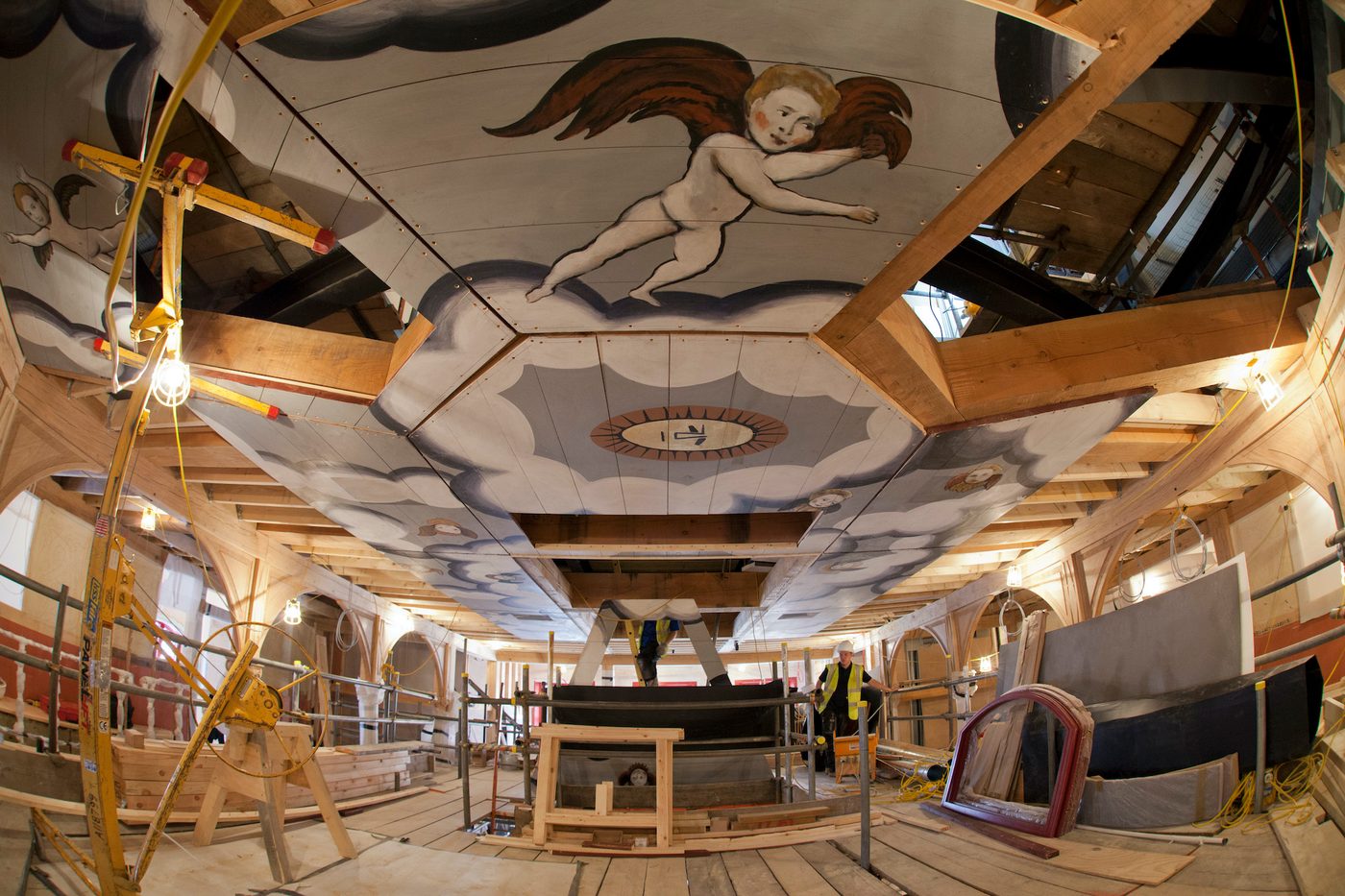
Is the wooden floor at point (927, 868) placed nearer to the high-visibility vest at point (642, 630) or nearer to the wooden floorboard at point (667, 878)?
the wooden floorboard at point (667, 878)

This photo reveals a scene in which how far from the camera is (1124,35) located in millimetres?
2443

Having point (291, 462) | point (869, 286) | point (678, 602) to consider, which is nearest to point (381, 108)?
point (869, 286)

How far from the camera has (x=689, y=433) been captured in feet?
17.0

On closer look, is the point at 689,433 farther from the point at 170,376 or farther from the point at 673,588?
the point at 673,588

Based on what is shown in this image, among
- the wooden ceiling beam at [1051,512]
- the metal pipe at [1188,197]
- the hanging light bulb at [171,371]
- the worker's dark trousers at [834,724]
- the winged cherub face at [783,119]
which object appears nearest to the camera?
the winged cherub face at [783,119]

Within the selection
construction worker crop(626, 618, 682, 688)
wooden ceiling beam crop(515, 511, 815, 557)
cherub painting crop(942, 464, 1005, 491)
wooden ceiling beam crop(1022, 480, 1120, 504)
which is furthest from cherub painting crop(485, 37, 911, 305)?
construction worker crop(626, 618, 682, 688)

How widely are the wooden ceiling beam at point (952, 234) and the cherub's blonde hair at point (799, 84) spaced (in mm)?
715

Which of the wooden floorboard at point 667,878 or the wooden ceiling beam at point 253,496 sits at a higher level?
the wooden ceiling beam at point 253,496

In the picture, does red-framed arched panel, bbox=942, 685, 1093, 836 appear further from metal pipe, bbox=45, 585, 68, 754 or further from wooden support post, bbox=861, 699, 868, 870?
metal pipe, bbox=45, 585, 68, 754

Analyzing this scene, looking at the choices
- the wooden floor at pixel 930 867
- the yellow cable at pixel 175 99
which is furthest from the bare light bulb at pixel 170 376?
the wooden floor at pixel 930 867

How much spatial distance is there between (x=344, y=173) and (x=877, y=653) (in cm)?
1581

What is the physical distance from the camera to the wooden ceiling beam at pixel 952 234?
2.46 m

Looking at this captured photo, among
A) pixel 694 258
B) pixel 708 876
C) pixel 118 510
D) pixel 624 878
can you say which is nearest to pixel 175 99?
pixel 118 510

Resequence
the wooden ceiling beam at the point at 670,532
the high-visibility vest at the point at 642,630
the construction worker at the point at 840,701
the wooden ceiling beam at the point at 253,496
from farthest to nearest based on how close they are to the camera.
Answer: the high-visibility vest at the point at 642,630
the construction worker at the point at 840,701
the wooden ceiling beam at the point at 253,496
the wooden ceiling beam at the point at 670,532
